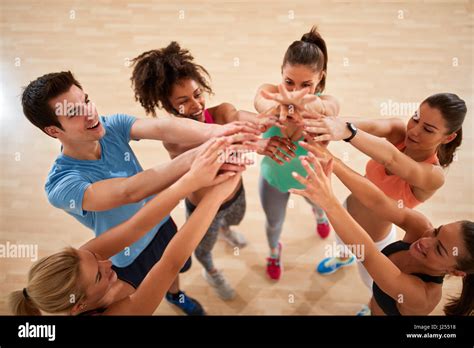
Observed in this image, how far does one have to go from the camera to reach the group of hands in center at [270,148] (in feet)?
4.12

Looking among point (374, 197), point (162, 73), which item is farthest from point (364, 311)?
point (162, 73)

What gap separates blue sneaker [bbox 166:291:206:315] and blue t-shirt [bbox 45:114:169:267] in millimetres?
616

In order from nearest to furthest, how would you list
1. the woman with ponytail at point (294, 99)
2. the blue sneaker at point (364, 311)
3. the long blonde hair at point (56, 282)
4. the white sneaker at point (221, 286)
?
the long blonde hair at point (56, 282), the woman with ponytail at point (294, 99), the blue sneaker at point (364, 311), the white sneaker at point (221, 286)

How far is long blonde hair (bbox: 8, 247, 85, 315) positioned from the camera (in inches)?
45.3

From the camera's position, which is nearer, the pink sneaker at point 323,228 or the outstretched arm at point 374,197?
the outstretched arm at point 374,197

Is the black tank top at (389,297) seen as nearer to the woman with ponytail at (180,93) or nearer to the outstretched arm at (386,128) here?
the outstretched arm at (386,128)

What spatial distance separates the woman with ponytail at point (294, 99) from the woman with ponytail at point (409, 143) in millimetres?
94

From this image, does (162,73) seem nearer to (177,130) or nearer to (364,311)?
(177,130)

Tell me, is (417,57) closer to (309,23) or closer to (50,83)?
(309,23)

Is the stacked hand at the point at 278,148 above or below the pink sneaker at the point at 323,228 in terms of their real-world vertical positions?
above

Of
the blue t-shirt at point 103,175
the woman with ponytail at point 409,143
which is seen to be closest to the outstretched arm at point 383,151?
the woman with ponytail at point 409,143

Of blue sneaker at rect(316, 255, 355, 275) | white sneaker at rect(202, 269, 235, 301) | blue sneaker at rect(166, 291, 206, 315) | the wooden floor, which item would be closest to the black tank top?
blue sneaker at rect(316, 255, 355, 275)

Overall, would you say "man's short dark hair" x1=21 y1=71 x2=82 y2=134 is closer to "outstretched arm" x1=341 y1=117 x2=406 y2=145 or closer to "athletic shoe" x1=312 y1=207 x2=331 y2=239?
"outstretched arm" x1=341 y1=117 x2=406 y2=145

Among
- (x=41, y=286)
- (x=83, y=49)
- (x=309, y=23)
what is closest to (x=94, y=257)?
(x=41, y=286)
